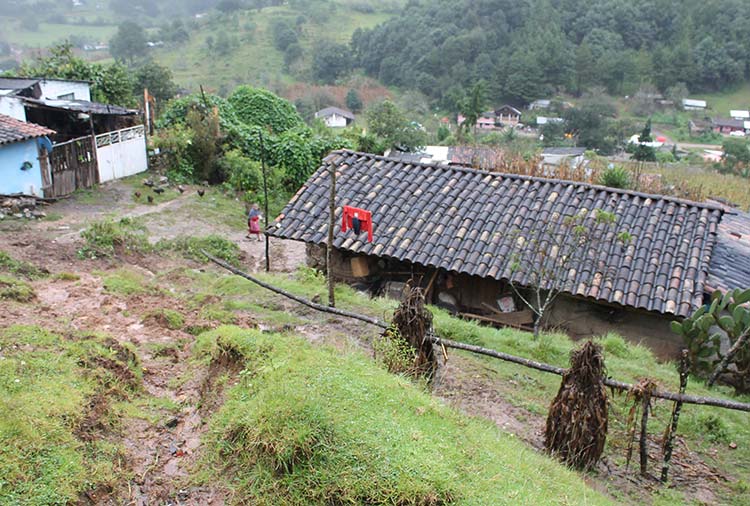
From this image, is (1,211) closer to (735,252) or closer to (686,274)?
(686,274)

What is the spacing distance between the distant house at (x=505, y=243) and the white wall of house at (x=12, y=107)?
1155 cm

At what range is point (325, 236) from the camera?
1102 cm

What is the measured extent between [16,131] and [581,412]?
1569 cm

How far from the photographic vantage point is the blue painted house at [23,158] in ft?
49.6

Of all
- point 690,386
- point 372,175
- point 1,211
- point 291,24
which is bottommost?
point 690,386

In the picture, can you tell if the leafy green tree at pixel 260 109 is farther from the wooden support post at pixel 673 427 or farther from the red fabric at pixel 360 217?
the wooden support post at pixel 673 427

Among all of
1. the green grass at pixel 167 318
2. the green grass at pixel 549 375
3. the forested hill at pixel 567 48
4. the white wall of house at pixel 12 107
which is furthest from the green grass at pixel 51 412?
the forested hill at pixel 567 48

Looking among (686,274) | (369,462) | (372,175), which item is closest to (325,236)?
(372,175)

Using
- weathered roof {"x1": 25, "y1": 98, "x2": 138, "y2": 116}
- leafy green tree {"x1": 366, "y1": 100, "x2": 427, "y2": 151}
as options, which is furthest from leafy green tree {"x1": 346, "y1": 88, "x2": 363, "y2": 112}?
weathered roof {"x1": 25, "y1": 98, "x2": 138, "y2": 116}

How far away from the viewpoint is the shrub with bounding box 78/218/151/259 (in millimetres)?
12578

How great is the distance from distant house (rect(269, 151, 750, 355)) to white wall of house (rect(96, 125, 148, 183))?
9.79 meters

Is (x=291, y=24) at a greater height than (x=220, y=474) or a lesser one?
greater

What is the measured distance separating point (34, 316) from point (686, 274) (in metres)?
9.46

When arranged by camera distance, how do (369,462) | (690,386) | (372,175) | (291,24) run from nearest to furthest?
(369,462) → (690,386) → (372,175) → (291,24)
